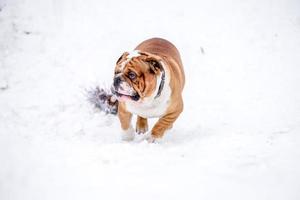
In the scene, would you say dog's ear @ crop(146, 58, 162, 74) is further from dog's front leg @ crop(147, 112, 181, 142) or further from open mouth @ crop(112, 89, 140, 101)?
dog's front leg @ crop(147, 112, 181, 142)

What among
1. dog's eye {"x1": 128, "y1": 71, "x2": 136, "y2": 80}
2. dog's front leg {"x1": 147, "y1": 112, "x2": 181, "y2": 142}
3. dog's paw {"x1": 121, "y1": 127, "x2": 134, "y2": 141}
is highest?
dog's eye {"x1": 128, "y1": 71, "x2": 136, "y2": 80}

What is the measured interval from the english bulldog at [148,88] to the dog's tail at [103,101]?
873mm

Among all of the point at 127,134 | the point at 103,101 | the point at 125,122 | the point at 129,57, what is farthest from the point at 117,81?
the point at 103,101

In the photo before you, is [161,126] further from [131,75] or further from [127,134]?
[131,75]

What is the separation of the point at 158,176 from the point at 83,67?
3887mm

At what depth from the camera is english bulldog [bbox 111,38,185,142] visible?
3.31m

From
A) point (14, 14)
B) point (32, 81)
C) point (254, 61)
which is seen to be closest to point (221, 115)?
point (254, 61)

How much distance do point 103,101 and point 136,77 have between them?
1.78 m

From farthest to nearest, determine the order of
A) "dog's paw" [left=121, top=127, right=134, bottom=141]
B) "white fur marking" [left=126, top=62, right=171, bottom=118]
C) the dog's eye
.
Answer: "dog's paw" [left=121, top=127, right=134, bottom=141] → "white fur marking" [left=126, top=62, right=171, bottom=118] → the dog's eye

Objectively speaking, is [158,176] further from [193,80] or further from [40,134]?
[193,80]

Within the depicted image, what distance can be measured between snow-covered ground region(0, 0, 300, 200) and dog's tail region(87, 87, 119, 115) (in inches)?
5.1

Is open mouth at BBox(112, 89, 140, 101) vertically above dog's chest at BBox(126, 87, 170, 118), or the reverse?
open mouth at BBox(112, 89, 140, 101)

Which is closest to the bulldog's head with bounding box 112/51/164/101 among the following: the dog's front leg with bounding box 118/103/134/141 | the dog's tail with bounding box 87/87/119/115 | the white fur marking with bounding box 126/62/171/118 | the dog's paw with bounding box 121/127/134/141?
the white fur marking with bounding box 126/62/171/118

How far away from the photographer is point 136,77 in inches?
A: 130
